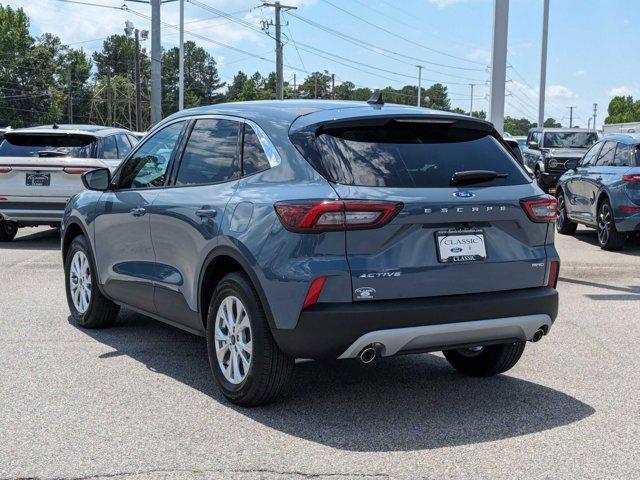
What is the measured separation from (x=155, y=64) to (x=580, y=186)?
70.7ft

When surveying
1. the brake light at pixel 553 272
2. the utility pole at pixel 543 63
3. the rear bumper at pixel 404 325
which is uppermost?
the utility pole at pixel 543 63

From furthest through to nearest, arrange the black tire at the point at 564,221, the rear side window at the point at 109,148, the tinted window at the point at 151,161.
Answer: the black tire at the point at 564,221, the rear side window at the point at 109,148, the tinted window at the point at 151,161

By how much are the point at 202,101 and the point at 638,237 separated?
15172 cm

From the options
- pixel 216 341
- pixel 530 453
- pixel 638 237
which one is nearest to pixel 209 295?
pixel 216 341

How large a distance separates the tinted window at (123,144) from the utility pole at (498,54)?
551cm

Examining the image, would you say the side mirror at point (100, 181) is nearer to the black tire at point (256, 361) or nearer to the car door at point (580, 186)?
the black tire at point (256, 361)

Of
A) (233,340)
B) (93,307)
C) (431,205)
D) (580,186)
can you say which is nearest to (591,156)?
(580,186)

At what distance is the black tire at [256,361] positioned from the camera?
16.7 feet

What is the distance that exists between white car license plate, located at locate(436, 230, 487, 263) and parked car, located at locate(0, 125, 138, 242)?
9.28 meters

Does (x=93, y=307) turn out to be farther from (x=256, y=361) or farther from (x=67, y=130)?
(x=67, y=130)

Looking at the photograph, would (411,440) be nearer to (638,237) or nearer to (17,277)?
(17,277)

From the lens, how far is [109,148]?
545 inches

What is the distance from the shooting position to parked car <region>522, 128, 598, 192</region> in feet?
75.3

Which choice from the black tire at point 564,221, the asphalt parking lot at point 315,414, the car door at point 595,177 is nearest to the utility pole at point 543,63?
the black tire at point 564,221
